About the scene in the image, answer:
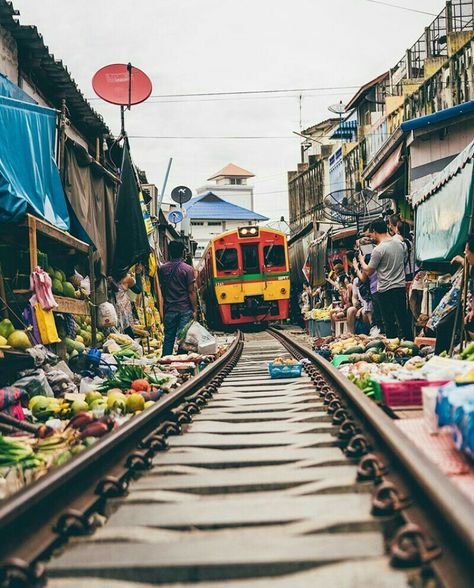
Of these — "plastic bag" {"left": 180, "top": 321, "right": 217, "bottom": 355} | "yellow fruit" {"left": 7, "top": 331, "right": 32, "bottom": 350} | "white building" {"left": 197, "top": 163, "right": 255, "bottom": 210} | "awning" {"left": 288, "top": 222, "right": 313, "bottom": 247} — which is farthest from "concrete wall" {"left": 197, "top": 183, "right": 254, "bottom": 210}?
"yellow fruit" {"left": 7, "top": 331, "right": 32, "bottom": 350}

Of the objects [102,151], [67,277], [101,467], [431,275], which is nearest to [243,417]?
[101,467]

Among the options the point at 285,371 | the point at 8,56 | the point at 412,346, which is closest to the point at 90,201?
the point at 8,56

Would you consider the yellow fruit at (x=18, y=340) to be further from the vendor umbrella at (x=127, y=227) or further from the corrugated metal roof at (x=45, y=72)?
the vendor umbrella at (x=127, y=227)

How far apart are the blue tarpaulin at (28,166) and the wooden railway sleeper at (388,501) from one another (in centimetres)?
528

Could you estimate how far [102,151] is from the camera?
1354 centimetres

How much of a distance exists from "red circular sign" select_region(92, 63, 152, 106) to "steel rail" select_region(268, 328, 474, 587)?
9.52 meters

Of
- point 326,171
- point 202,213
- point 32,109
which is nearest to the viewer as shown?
point 32,109

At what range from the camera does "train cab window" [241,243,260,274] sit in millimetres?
22125

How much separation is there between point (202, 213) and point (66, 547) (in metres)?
66.0

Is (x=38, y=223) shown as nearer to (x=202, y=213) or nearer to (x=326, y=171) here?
(x=326, y=171)

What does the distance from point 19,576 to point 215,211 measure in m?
66.8

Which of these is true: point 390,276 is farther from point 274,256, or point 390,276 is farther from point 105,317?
point 274,256

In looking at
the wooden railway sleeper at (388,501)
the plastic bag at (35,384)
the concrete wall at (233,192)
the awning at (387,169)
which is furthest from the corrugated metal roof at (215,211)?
the wooden railway sleeper at (388,501)

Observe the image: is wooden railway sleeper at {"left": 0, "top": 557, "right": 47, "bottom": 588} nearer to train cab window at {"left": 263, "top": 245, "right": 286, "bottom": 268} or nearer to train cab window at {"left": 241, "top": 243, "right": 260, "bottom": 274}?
train cab window at {"left": 241, "top": 243, "right": 260, "bottom": 274}
